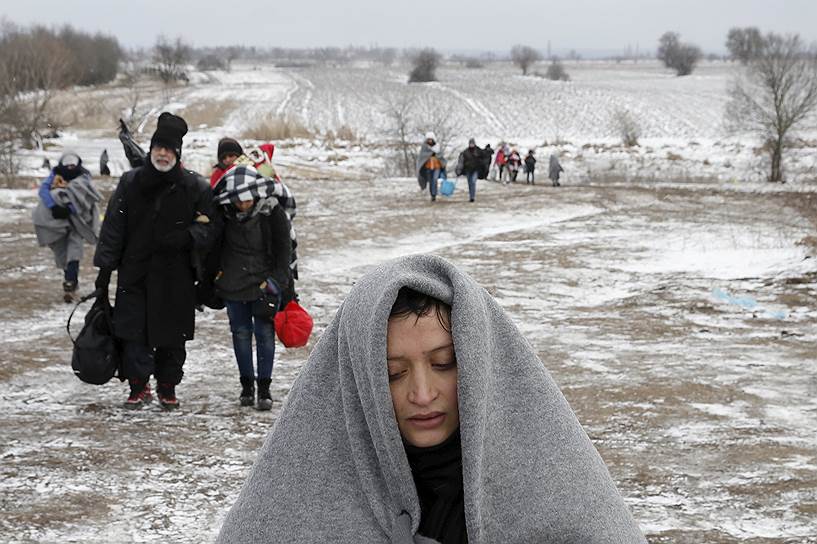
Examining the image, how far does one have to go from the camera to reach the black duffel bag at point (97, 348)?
6.30 m

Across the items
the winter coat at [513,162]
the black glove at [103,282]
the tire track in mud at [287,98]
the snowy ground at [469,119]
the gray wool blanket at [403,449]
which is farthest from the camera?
the tire track in mud at [287,98]

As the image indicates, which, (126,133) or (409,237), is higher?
(126,133)

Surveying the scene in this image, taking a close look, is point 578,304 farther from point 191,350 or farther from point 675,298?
point 191,350

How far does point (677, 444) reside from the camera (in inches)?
255

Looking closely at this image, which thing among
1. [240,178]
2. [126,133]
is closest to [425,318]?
[240,178]

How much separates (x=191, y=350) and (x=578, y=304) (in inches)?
194

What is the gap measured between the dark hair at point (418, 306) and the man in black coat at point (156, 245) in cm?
446

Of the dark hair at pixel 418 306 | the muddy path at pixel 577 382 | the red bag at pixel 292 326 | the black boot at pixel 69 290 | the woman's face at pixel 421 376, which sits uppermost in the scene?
the dark hair at pixel 418 306

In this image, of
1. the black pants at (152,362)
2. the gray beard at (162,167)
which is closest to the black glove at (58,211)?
the black pants at (152,362)

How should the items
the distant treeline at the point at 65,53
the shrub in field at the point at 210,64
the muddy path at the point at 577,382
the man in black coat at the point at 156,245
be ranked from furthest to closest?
the shrub in field at the point at 210,64 → the distant treeline at the point at 65,53 → the man in black coat at the point at 156,245 → the muddy path at the point at 577,382

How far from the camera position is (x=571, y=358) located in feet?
30.0

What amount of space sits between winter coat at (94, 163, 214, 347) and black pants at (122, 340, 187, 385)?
0.55 ft

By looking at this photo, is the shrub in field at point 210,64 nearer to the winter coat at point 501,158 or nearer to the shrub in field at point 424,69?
the shrub in field at point 424,69

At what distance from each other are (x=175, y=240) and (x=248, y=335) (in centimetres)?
→ 91
